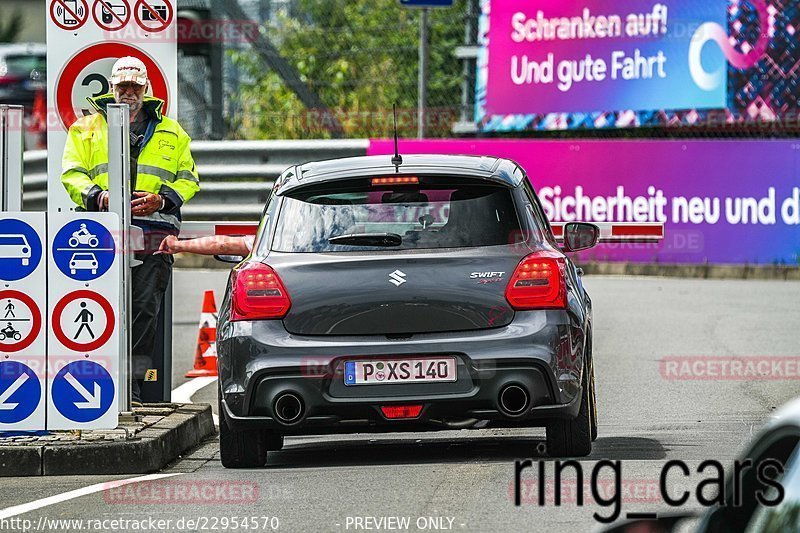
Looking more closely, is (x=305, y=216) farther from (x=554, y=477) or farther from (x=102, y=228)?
(x=554, y=477)

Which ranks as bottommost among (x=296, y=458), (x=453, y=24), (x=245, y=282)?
(x=296, y=458)

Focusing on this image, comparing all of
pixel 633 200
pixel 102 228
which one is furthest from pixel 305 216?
pixel 633 200

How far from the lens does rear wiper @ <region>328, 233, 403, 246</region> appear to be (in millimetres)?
8367

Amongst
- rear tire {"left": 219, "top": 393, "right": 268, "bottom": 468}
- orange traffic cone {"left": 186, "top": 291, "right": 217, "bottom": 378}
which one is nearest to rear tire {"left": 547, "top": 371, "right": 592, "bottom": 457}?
rear tire {"left": 219, "top": 393, "right": 268, "bottom": 468}

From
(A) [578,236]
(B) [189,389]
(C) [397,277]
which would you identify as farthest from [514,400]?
(B) [189,389]

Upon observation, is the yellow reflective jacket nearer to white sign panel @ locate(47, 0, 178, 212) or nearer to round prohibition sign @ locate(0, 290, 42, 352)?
white sign panel @ locate(47, 0, 178, 212)

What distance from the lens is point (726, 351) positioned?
13.8m

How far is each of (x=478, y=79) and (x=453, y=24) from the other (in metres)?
2.53

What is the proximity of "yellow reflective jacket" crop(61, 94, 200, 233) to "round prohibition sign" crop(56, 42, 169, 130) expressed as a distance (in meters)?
0.25

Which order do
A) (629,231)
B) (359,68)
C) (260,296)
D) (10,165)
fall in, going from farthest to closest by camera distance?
(359,68) < (629,231) < (10,165) < (260,296)

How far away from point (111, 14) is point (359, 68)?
43.8 ft

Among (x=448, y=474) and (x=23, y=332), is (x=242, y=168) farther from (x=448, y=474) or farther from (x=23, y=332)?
(x=448, y=474)

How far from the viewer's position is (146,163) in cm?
1007

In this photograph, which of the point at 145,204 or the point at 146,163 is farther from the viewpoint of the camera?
the point at 146,163
